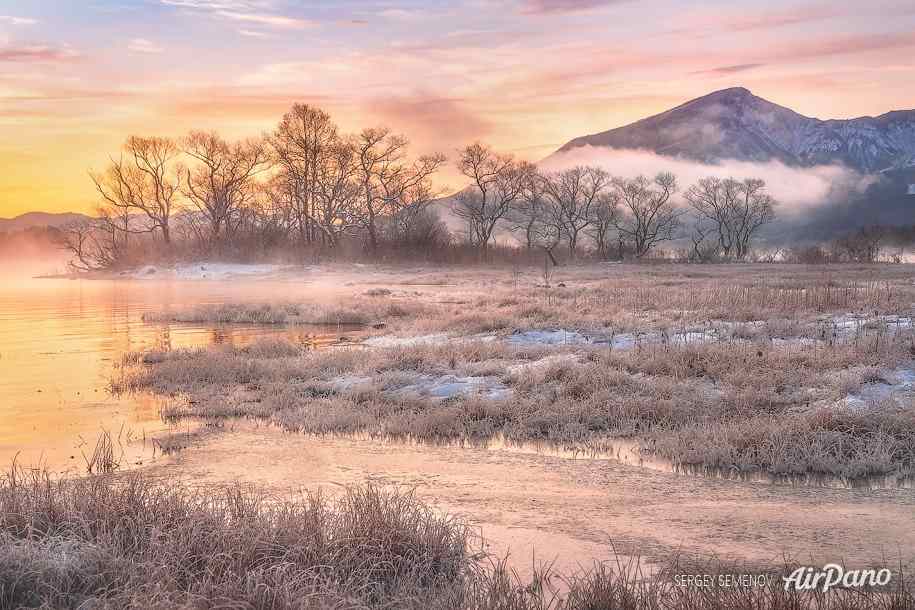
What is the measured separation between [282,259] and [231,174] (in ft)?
37.3

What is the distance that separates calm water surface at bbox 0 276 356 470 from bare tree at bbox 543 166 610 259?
50497 millimetres

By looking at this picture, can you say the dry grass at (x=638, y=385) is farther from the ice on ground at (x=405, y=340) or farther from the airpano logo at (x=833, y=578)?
the airpano logo at (x=833, y=578)

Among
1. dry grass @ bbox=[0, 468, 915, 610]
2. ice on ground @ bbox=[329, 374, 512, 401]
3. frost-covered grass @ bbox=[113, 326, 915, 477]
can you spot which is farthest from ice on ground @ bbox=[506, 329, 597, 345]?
dry grass @ bbox=[0, 468, 915, 610]

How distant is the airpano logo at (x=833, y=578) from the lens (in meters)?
5.49

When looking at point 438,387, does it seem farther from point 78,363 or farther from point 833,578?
point 78,363

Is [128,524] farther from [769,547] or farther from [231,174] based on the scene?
[231,174]

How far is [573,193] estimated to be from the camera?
84.9 m

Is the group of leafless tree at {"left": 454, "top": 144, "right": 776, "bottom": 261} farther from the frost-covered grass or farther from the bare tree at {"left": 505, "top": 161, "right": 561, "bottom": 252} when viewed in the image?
the frost-covered grass

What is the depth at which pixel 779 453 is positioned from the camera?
895 centimetres

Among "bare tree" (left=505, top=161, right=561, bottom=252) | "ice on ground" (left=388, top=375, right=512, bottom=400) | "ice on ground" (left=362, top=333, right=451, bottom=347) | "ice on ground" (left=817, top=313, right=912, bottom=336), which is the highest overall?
"bare tree" (left=505, top=161, right=561, bottom=252)

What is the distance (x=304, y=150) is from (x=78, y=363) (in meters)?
46.0

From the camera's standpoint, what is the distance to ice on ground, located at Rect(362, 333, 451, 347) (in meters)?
18.3

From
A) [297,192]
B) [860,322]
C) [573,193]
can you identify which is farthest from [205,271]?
[860,322]

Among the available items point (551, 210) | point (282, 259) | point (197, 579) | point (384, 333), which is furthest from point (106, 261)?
point (197, 579)
